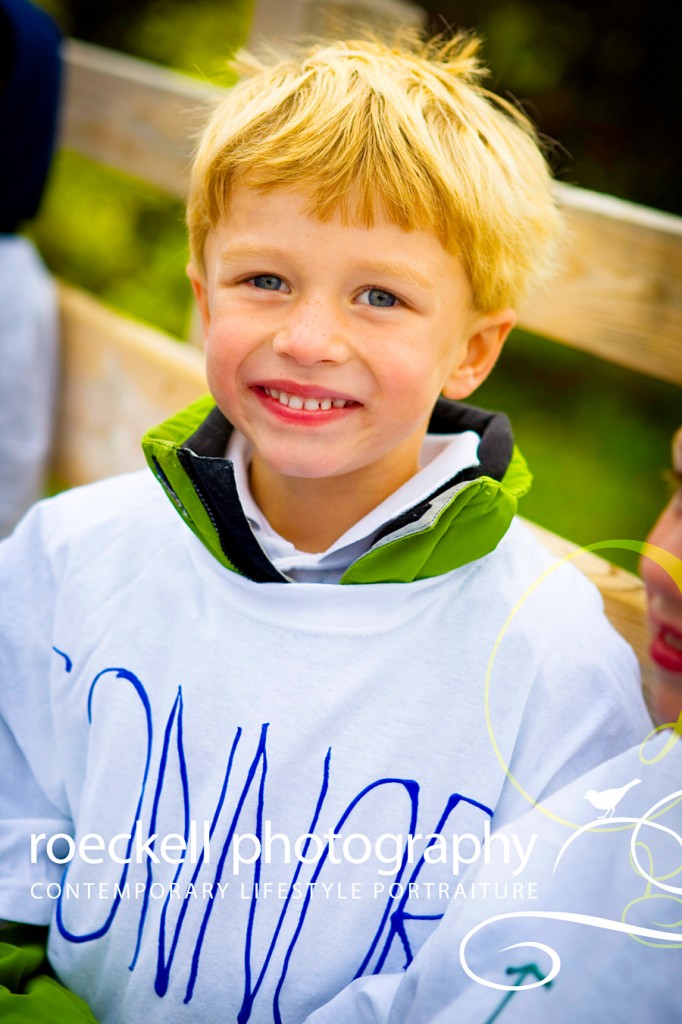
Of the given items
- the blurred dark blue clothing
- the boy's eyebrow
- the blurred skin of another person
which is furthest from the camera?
the blurred dark blue clothing

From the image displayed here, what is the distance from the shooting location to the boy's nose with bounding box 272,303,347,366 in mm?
1406

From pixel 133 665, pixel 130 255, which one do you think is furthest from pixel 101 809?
pixel 130 255

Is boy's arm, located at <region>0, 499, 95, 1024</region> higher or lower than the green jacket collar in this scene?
lower

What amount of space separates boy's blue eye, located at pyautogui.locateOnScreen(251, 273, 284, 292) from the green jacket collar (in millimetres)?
261

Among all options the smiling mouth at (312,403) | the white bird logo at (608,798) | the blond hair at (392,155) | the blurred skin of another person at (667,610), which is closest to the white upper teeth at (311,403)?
the smiling mouth at (312,403)

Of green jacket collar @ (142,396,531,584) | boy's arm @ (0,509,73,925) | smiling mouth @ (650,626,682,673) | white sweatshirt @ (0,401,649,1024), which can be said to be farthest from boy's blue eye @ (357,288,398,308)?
boy's arm @ (0,509,73,925)

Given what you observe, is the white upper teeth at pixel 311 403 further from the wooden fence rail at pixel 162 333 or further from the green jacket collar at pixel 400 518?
the wooden fence rail at pixel 162 333

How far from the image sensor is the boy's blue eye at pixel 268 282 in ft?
4.83

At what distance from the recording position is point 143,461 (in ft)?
8.61

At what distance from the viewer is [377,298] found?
145cm

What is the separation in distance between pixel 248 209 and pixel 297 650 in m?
0.65

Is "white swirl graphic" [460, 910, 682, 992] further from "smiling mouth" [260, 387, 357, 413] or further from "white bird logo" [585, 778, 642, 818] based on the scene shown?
"smiling mouth" [260, 387, 357, 413]

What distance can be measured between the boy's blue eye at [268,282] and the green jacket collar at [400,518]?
261 mm

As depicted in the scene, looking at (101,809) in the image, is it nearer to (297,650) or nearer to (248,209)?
(297,650)
